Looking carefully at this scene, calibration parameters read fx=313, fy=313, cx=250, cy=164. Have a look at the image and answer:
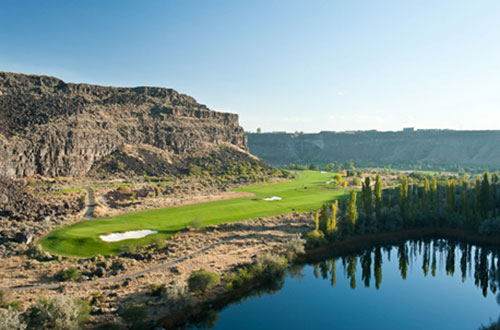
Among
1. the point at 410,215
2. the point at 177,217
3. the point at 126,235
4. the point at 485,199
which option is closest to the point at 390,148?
the point at 485,199

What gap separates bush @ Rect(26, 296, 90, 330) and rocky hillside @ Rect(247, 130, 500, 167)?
15495cm

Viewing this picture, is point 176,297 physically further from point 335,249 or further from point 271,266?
point 335,249

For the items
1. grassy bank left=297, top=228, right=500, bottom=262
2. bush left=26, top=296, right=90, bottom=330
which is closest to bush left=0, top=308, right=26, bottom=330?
bush left=26, top=296, right=90, bottom=330

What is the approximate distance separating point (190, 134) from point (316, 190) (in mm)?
45561

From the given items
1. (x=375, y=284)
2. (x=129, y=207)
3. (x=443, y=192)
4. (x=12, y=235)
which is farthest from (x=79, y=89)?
(x=443, y=192)

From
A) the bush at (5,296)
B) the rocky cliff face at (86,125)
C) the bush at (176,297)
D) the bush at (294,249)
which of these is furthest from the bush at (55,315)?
the rocky cliff face at (86,125)

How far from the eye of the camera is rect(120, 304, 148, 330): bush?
68.8 feet

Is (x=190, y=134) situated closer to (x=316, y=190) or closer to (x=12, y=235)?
(x=316, y=190)

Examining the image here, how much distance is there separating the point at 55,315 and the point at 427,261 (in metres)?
38.5

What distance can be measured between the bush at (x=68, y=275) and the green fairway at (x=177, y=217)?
4.90m

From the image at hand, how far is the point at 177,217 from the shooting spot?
4600cm

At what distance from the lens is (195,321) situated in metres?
23.1

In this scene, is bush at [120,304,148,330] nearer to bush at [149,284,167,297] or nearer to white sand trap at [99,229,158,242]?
bush at [149,284,167,297]

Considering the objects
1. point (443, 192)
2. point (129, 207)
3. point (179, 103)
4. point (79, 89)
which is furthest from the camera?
point (179, 103)
